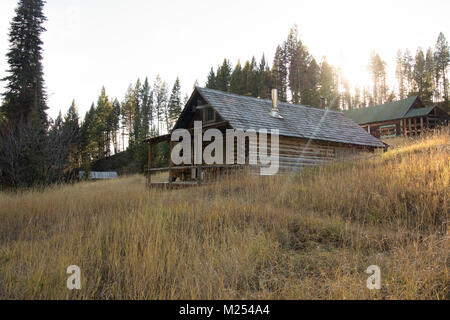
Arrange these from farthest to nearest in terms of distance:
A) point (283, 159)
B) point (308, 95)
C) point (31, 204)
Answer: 1. point (308, 95)
2. point (283, 159)
3. point (31, 204)

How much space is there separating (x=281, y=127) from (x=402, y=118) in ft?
80.9

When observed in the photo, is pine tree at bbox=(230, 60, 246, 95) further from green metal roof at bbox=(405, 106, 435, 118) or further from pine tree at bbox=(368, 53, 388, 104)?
pine tree at bbox=(368, 53, 388, 104)

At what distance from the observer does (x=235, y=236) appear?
3.86 meters

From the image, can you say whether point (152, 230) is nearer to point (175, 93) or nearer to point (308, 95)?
point (308, 95)

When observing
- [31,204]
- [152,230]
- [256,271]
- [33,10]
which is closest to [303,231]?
[256,271]

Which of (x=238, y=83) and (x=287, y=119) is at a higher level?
(x=238, y=83)

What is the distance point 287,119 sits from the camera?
15578mm

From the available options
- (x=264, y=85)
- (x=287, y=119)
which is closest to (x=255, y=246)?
(x=287, y=119)

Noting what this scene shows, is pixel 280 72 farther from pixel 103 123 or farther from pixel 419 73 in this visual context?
pixel 103 123

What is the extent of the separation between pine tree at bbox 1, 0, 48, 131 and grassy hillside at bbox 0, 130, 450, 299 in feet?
64.3
